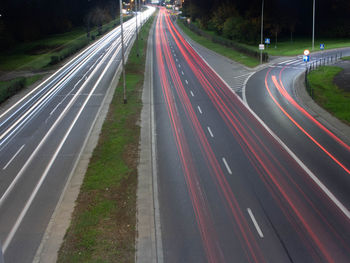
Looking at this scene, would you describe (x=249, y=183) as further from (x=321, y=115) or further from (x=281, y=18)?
(x=281, y=18)

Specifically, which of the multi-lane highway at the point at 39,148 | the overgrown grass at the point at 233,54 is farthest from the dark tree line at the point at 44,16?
the multi-lane highway at the point at 39,148

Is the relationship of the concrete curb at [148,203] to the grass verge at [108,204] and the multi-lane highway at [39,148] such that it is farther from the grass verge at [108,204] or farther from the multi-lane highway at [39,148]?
the multi-lane highway at [39,148]

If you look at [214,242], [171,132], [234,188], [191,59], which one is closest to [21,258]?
[214,242]

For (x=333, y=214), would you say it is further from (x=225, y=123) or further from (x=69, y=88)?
(x=69, y=88)

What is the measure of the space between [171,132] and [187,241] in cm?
1440

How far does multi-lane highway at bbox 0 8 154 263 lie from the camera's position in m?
16.2

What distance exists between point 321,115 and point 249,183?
51.1ft

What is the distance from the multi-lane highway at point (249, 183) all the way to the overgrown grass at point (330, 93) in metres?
2.57

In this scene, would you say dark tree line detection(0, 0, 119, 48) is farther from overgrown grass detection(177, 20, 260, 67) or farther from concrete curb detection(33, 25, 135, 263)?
concrete curb detection(33, 25, 135, 263)

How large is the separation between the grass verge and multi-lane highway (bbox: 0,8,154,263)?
1.28m

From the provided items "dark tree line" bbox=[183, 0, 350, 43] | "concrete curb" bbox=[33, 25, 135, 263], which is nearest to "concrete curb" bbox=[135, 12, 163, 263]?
"concrete curb" bbox=[33, 25, 135, 263]

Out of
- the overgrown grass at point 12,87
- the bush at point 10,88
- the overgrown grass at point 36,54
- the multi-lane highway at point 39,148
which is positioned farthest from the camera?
the overgrown grass at point 36,54

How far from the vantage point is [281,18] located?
93.9 meters

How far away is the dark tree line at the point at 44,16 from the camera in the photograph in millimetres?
104812
